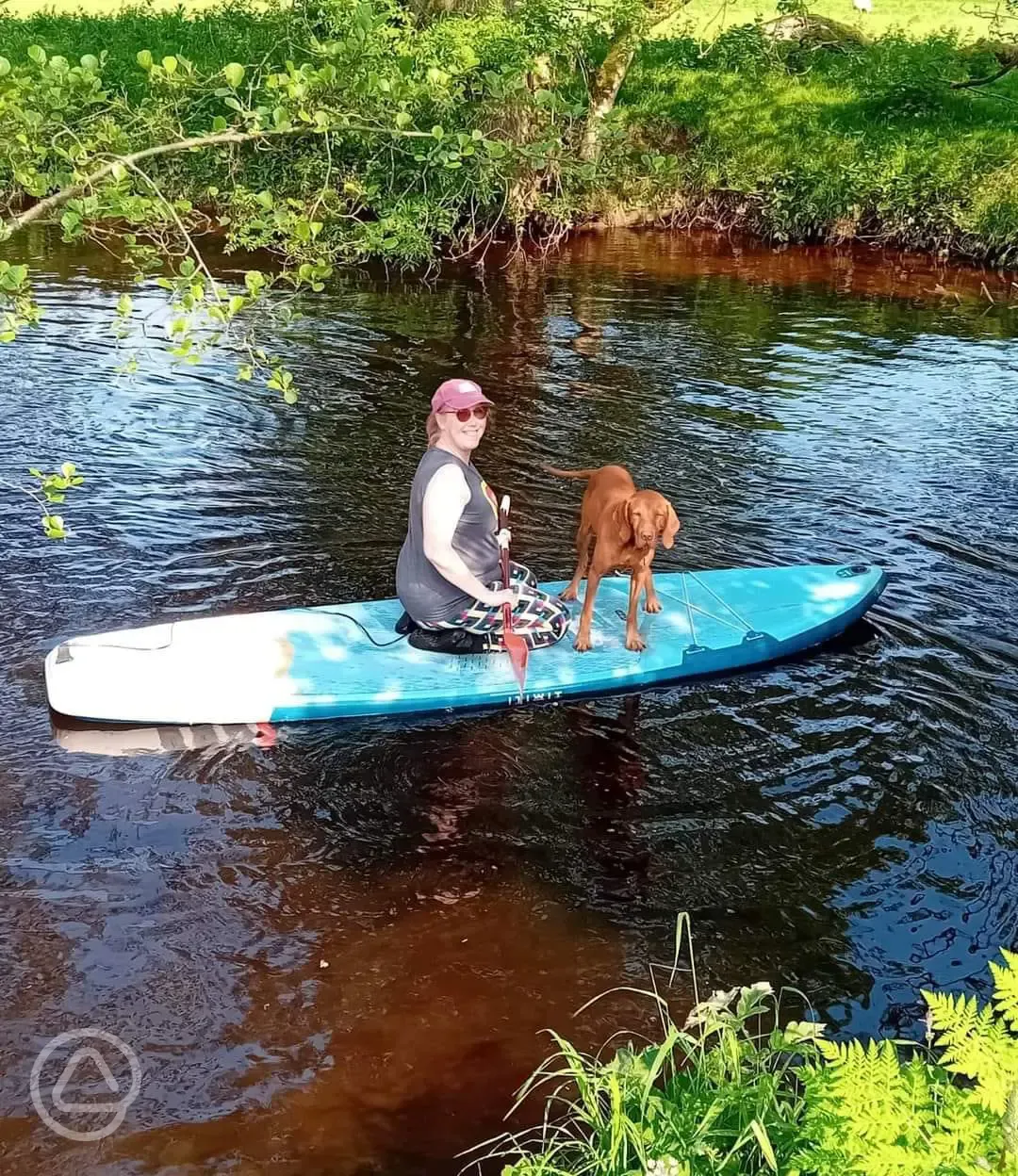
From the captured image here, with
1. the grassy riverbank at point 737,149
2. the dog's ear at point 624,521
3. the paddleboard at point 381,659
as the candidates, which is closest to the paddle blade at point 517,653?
the paddleboard at point 381,659

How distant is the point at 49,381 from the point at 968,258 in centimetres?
1278

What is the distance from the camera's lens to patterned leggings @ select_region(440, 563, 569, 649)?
6668 mm

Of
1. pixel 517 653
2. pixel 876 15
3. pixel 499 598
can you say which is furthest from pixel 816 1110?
pixel 876 15

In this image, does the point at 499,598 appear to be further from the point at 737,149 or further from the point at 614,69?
the point at 614,69

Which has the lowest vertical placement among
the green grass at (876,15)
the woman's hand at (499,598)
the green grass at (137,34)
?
the woman's hand at (499,598)

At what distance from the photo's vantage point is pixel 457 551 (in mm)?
6355

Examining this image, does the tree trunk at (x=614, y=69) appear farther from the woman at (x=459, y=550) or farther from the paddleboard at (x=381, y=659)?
the woman at (x=459, y=550)

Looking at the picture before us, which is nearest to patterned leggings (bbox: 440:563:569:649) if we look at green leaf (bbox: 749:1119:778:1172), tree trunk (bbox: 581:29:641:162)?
green leaf (bbox: 749:1119:778:1172)

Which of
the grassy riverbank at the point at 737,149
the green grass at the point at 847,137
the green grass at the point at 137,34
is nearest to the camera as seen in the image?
the grassy riverbank at the point at 737,149

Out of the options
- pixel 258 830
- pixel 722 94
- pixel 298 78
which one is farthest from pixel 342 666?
pixel 722 94

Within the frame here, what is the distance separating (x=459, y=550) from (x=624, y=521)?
2.93 ft

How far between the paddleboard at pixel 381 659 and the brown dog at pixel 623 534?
16cm

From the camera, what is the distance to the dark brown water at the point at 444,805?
172 inches

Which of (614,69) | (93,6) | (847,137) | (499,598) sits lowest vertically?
(499,598)
